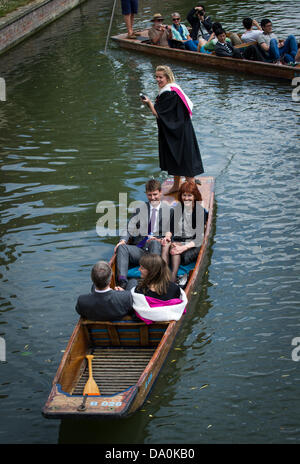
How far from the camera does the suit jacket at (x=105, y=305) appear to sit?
5.38 m

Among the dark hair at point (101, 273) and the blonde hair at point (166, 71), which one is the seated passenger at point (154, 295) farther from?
the blonde hair at point (166, 71)

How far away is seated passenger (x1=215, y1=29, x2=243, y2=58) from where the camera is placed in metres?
13.6

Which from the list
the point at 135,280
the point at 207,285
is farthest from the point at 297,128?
the point at 135,280

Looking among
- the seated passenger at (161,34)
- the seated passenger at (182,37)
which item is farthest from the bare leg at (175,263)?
the seated passenger at (161,34)

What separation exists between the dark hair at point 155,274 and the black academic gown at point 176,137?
2.91 metres

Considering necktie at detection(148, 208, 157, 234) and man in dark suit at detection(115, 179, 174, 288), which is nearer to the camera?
man in dark suit at detection(115, 179, 174, 288)

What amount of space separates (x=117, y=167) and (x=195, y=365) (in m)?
4.86

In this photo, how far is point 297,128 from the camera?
10.5 meters

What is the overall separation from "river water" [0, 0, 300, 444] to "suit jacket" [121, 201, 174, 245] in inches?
26.5

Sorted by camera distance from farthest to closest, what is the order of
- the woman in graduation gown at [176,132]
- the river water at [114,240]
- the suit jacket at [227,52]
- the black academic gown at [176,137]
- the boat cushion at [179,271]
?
the suit jacket at [227,52] < the black academic gown at [176,137] < the woman in graduation gown at [176,132] < the boat cushion at [179,271] < the river water at [114,240]

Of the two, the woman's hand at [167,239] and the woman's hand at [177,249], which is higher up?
the woman's hand at [167,239]

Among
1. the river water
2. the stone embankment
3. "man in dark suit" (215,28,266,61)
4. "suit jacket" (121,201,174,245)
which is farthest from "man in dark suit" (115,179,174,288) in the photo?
the stone embankment

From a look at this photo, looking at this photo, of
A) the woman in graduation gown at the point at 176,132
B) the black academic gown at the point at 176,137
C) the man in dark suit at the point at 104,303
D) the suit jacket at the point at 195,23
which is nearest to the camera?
the man in dark suit at the point at 104,303

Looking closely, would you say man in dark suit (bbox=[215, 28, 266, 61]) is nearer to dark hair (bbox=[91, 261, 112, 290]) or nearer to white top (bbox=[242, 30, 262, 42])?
white top (bbox=[242, 30, 262, 42])
